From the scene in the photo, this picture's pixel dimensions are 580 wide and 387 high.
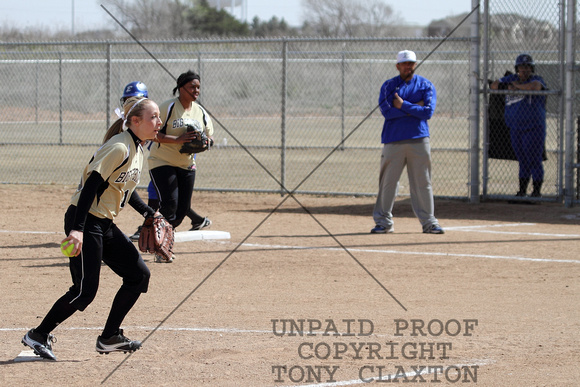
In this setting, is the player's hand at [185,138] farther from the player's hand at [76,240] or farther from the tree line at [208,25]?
the tree line at [208,25]

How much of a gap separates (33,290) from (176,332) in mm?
2047

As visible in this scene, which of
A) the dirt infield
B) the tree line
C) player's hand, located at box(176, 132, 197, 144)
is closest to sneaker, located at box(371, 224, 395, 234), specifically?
the dirt infield

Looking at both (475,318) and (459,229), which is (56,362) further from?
(459,229)

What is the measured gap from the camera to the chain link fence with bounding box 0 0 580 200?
541 inches

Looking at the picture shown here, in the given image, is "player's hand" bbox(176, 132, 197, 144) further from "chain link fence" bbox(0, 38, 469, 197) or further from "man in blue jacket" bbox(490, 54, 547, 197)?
"man in blue jacket" bbox(490, 54, 547, 197)

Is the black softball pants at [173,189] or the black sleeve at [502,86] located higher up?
the black sleeve at [502,86]

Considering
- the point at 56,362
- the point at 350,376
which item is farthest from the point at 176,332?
the point at 350,376

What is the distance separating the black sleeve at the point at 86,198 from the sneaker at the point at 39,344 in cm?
76

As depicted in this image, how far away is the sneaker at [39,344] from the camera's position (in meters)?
5.26

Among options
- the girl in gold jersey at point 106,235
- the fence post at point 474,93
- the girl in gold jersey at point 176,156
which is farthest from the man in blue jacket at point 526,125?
the girl in gold jersey at point 106,235

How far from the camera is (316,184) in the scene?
1570cm

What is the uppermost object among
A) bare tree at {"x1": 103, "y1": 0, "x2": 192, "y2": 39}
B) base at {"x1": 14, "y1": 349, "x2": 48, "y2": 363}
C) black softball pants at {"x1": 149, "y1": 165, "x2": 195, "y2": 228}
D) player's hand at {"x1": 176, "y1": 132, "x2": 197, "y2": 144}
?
bare tree at {"x1": 103, "y1": 0, "x2": 192, "y2": 39}

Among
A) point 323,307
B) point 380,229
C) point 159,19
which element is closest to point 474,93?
point 380,229

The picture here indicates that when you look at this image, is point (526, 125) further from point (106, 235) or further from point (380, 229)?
point (106, 235)
